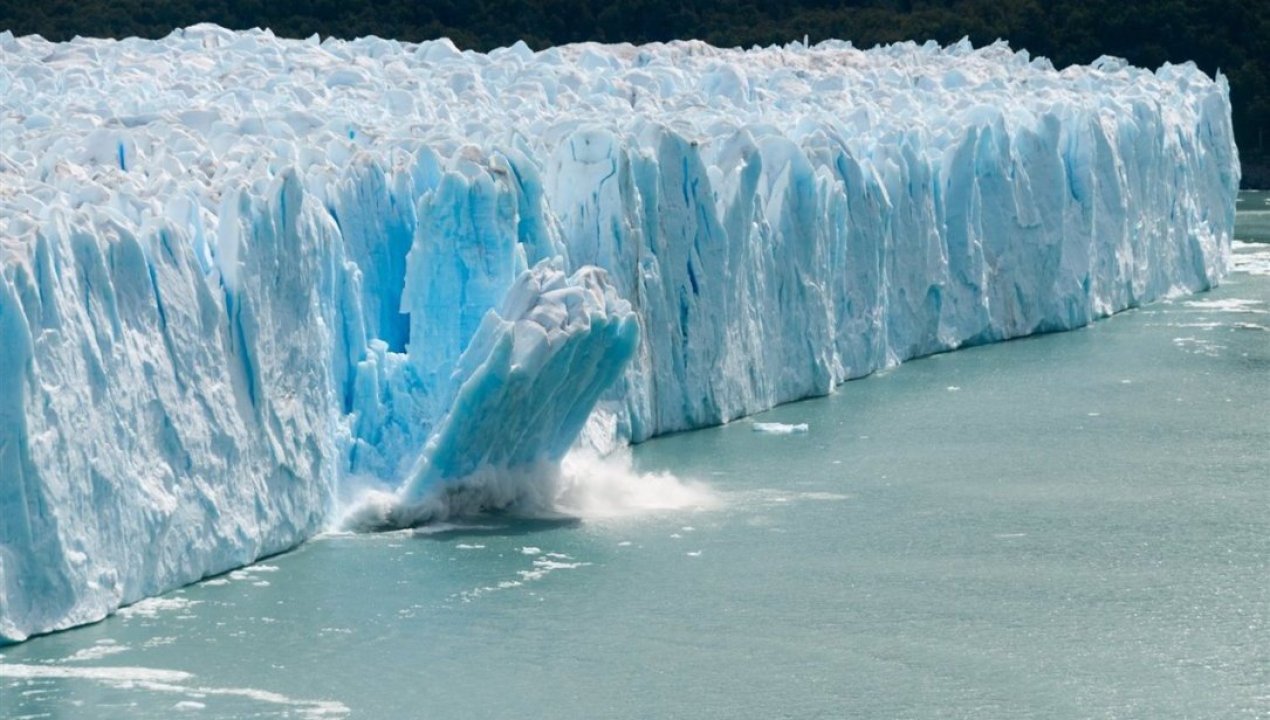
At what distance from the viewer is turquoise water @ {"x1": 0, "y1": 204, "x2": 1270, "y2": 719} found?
25.5 ft

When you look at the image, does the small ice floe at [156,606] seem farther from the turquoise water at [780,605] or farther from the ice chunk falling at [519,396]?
the ice chunk falling at [519,396]

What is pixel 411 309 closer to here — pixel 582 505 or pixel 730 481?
pixel 582 505

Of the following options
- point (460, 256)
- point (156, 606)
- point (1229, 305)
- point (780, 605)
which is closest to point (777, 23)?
Answer: point (1229, 305)

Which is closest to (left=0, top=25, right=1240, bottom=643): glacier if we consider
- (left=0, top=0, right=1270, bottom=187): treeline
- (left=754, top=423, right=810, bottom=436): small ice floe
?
(left=754, top=423, right=810, bottom=436): small ice floe

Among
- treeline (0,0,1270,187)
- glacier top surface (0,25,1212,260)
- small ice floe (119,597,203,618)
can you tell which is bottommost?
small ice floe (119,597,203,618)

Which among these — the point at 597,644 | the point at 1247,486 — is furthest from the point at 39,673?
the point at 1247,486

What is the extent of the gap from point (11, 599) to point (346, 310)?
278cm

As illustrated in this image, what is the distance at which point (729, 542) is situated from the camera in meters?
10.0

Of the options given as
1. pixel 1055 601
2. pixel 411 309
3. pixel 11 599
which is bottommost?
pixel 1055 601

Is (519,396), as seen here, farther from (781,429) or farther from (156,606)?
(781,429)

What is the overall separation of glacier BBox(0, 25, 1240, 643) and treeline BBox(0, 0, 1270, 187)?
1171cm

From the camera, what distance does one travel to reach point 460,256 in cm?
1057

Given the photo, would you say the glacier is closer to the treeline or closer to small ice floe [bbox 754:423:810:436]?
small ice floe [bbox 754:423:810:436]

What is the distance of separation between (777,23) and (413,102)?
20.4 meters
